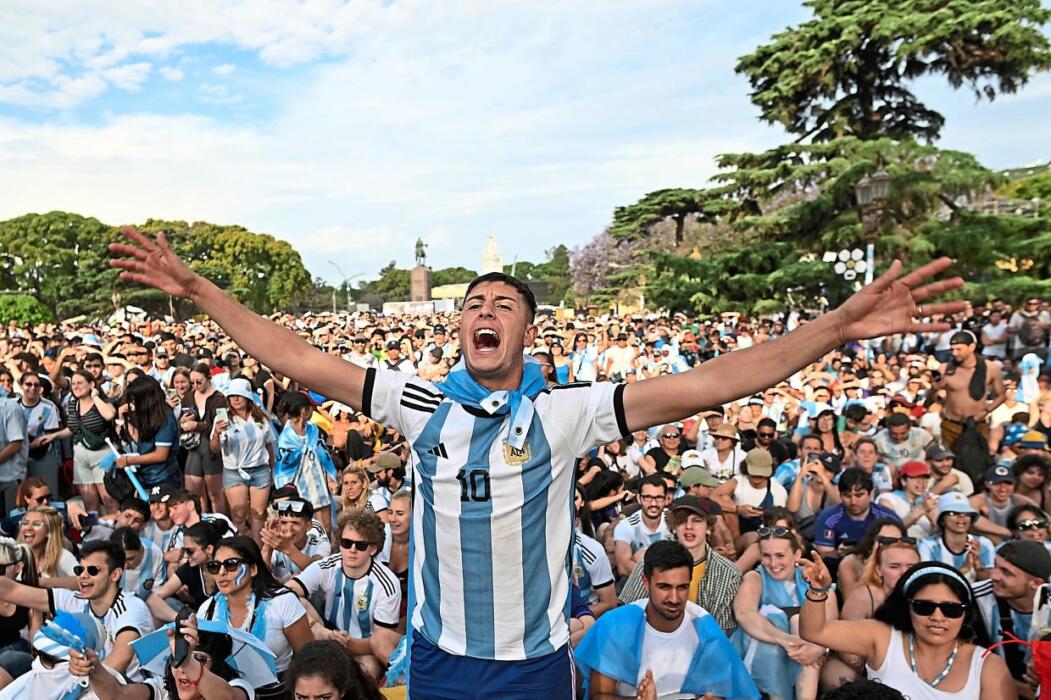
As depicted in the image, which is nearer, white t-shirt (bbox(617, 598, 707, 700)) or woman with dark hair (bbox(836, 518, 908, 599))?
white t-shirt (bbox(617, 598, 707, 700))

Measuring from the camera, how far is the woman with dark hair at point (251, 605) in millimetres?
4176

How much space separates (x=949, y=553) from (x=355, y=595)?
3.59 m

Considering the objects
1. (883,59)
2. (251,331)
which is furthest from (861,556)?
(883,59)

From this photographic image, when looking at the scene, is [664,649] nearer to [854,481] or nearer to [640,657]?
[640,657]

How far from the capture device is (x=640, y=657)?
155 inches

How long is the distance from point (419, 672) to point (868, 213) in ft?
80.2

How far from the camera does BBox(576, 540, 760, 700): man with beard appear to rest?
3920 millimetres

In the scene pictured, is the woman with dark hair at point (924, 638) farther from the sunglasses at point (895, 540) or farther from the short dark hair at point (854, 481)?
the short dark hair at point (854, 481)

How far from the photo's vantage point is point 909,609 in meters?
3.51

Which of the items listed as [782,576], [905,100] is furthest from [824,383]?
[905,100]

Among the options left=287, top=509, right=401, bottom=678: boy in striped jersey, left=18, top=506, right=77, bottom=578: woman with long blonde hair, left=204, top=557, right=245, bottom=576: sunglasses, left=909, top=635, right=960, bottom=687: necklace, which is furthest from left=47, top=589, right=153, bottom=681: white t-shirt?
left=909, top=635, right=960, bottom=687: necklace

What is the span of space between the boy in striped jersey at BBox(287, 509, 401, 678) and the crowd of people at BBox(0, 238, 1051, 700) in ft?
0.04

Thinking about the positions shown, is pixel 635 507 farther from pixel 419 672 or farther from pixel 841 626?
pixel 419 672

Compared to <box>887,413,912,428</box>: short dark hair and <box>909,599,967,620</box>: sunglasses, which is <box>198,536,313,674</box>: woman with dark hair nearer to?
<box>909,599,967,620</box>: sunglasses
